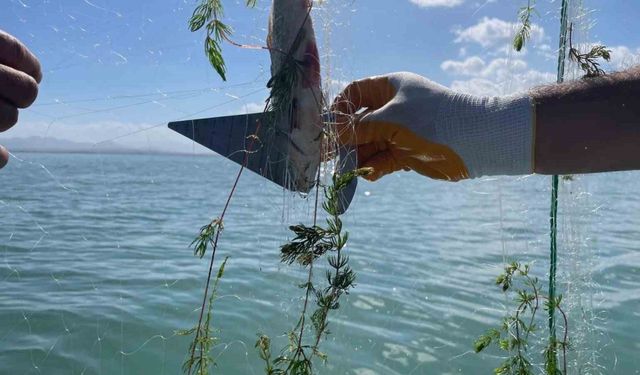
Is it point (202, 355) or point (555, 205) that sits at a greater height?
point (555, 205)

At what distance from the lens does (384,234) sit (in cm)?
1220

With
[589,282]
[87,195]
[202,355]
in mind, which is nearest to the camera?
[202,355]

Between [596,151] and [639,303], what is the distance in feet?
19.9

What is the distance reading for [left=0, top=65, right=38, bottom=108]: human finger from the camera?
1.31 m

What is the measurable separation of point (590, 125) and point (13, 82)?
1.69 m

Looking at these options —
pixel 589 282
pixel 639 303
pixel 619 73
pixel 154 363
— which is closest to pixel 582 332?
pixel 589 282

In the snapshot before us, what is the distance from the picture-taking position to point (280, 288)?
22.1 feet

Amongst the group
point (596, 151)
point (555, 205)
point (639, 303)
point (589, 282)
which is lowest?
point (639, 303)

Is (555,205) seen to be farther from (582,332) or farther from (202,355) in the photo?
(202,355)

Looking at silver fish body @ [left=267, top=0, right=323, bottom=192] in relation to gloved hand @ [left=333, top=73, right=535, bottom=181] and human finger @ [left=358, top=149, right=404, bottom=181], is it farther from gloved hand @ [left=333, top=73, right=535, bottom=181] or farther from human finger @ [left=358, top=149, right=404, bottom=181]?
human finger @ [left=358, top=149, right=404, bottom=181]

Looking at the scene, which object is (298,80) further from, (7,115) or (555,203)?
(555,203)

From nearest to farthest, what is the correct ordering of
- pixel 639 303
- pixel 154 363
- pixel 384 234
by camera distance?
pixel 154 363
pixel 639 303
pixel 384 234

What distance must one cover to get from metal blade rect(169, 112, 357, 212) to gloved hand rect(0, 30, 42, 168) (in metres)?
0.48

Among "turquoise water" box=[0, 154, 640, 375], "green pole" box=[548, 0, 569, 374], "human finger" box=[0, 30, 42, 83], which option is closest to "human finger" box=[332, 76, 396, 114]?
"turquoise water" box=[0, 154, 640, 375]
